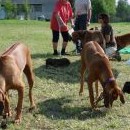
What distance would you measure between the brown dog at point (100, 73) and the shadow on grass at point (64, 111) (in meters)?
0.24

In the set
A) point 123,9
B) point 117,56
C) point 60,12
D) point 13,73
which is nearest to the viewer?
point 13,73

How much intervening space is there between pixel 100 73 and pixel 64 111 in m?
0.93

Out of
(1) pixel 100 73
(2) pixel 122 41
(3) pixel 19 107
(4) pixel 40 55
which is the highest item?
(1) pixel 100 73

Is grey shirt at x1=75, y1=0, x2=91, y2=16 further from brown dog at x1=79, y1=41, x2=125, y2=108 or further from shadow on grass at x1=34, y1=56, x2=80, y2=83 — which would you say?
brown dog at x1=79, y1=41, x2=125, y2=108

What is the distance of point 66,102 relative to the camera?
875 centimetres

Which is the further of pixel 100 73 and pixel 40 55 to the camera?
pixel 40 55

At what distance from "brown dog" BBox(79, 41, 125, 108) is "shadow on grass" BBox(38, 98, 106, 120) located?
0.79 ft

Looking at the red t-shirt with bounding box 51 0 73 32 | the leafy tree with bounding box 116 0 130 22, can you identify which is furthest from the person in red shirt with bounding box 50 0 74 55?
the leafy tree with bounding box 116 0 130 22

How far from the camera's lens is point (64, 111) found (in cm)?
814

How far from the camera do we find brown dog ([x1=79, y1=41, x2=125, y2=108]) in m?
7.43

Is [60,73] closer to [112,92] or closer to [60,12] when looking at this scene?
[60,12]

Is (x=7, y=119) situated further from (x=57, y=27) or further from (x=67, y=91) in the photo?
(x=57, y=27)

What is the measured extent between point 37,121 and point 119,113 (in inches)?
58.1

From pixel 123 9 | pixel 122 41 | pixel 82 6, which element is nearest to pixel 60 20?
pixel 82 6
